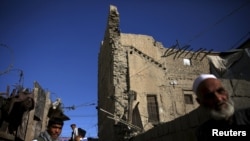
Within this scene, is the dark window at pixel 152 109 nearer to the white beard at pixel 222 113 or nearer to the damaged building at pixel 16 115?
the damaged building at pixel 16 115

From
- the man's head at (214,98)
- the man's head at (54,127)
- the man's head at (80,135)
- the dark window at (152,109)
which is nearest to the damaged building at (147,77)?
the dark window at (152,109)

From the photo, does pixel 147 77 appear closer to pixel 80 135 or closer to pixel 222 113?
pixel 80 135

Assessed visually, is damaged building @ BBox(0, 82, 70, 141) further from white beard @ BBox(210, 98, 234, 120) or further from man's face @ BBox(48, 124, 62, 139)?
white beard @ BBox(210, 98, 234, 120)

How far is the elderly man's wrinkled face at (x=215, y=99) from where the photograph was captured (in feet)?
5.59

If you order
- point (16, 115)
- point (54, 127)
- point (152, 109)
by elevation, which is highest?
point (152, 109)

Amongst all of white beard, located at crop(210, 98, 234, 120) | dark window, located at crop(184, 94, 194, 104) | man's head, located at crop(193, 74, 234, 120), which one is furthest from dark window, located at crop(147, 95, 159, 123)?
white beard, located at crop(210, 98, 234, 120)

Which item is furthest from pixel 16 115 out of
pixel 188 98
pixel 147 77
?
pixel 188 98

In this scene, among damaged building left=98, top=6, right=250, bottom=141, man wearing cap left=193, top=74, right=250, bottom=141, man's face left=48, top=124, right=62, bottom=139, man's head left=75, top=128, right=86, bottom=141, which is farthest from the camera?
damaged building left=98, top=6, right=250, bottom=141

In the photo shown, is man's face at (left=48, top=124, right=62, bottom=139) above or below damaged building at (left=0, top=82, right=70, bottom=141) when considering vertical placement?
below

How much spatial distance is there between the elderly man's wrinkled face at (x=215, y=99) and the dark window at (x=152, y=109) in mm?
14043

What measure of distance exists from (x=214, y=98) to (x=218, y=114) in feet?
0.52

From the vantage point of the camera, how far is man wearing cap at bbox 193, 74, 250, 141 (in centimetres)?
154

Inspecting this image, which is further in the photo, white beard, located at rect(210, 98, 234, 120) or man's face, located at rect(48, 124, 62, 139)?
man's face, located at rect(48, 124, 62, 139)

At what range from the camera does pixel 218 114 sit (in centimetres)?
169
